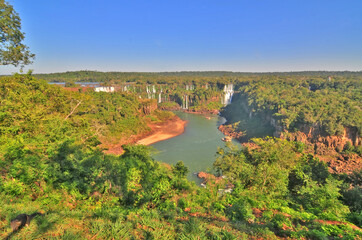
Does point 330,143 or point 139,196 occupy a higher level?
point 139,196

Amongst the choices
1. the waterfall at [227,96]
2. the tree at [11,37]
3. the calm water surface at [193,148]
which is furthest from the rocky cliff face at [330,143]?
the waterfall at [227,96]

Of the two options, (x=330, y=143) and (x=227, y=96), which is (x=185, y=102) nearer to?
(x=227, y=96)

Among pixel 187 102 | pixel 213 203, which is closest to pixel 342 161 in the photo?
pixel 213 203

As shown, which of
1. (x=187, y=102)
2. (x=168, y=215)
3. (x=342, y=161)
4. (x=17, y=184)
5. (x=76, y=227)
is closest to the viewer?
(x=76, y=227)

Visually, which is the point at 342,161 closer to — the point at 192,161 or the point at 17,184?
the point at 192,161

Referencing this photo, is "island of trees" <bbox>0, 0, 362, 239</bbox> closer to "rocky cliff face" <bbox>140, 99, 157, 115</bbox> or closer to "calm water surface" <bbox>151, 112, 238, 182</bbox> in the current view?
"calm water surface" <bbox>151, 112, 238, 182</bbox>

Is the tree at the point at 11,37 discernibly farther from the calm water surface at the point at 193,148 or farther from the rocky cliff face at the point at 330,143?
the rocky cliff face at the point at 330,143

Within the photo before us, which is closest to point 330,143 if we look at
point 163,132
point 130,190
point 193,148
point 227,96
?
point 193,148
